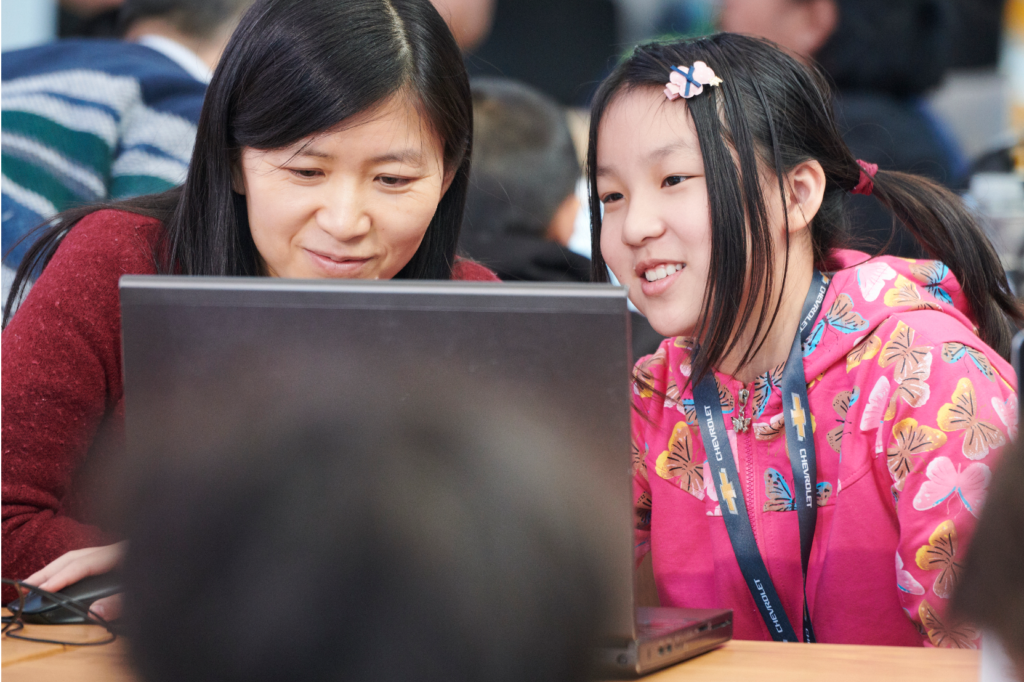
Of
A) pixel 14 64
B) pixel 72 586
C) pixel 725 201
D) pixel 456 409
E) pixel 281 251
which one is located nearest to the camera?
pixel 456 409

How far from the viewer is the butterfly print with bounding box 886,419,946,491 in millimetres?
989

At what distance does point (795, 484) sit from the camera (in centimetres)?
110

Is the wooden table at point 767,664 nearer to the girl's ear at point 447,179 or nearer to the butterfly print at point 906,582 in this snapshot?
the butterfly print at point 906,582

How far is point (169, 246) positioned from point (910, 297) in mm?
919

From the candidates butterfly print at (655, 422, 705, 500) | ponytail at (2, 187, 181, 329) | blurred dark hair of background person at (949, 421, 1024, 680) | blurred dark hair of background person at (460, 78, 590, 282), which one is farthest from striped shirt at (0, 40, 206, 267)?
blurred dark hair of background person at (949, 421, 1024, 680)

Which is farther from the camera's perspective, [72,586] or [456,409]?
→ [72,586]

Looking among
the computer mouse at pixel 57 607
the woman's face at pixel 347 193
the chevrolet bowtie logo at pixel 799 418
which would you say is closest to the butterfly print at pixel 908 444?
the chevrolet bowtie logo at pixel 799 418

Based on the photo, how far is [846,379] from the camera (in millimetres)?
1110

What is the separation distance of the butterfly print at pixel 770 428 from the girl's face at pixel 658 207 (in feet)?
0.45

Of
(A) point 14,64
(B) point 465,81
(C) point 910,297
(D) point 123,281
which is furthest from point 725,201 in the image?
(A) point 14,64

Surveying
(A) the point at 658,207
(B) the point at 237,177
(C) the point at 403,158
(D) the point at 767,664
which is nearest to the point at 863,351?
(A) the point at 658,207

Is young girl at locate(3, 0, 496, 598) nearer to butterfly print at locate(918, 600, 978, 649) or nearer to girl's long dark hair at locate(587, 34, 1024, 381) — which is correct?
girl's long dark hair at locate(587, 34, 1024, 381)

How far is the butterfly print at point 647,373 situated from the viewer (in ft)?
4.21

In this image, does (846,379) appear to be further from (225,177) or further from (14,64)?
(14,64)
